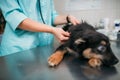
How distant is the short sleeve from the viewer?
1006mm

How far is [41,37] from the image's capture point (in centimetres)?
115

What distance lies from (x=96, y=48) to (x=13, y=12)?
47 cm

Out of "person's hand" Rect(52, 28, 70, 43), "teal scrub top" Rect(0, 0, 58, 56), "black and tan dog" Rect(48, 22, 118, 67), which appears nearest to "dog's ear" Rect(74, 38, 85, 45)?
"black and tan dog" Rect(48, 22, 118, 67)

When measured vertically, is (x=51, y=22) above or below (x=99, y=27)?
above

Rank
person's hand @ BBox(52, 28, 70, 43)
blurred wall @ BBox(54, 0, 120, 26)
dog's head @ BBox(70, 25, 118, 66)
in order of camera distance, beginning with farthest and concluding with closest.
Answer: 1. blurred wall @ BBox(54, 0, 120, 26)
2. person's hand @ BBox(52, 28, 70, 43)
3. dog's head @ BBox(70, 25, 118, 66)

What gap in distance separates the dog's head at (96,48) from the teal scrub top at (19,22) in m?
0.34

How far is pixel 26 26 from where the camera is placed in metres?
1.00

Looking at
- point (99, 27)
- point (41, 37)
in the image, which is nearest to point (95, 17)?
point (99, 27)

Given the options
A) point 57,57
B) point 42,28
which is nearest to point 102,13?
point 42,28

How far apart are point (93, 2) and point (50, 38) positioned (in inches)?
26.0

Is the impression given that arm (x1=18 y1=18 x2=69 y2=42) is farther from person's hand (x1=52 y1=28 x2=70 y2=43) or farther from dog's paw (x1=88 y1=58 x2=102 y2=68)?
dog's paw (x1=88 y1=58 x2=102 y2=68)

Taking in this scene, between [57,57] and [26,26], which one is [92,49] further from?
[26,26]

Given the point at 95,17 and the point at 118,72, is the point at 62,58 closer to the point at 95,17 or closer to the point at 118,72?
the point at 118,72

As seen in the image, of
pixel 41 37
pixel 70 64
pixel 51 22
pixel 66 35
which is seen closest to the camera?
pixel 70 64
